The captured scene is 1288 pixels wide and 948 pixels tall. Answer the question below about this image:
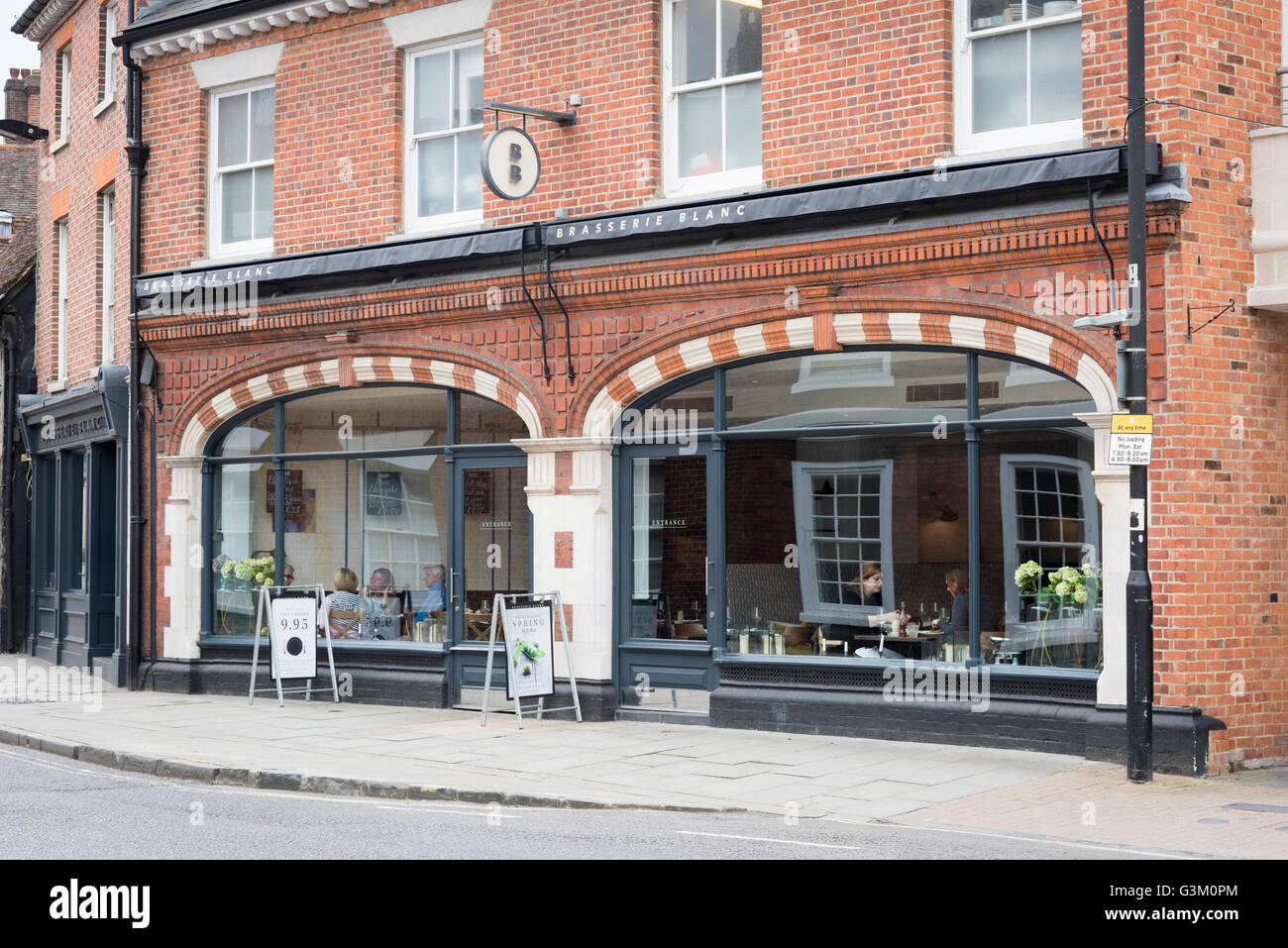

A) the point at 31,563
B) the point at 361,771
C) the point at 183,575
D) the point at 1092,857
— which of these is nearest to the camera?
Result: the point at 1092,857

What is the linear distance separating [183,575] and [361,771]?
7.17 meters

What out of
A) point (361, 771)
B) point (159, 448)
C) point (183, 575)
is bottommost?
point (361, 771)

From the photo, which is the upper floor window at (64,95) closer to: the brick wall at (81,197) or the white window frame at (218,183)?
the brick wall at (81,197)

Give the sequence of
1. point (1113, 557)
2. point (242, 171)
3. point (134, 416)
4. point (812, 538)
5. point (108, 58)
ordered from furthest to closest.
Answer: point (108, 58) < point (134, 416) < point (242, 171) < point (812, 538) < point (1113, 557)

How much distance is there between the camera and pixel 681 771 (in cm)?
1129

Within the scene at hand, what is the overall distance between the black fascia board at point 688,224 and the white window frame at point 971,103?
13.8 inches

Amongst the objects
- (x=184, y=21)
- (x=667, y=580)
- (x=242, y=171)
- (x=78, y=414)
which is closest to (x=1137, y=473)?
(x=667, y=580)

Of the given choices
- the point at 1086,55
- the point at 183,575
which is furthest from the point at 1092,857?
the point at 183,575

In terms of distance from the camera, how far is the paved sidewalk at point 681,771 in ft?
31.0

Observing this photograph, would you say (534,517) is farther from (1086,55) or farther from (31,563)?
(31,563)

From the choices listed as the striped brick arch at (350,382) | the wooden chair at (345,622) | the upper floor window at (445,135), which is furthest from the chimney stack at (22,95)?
the wooden chair at (345,622)

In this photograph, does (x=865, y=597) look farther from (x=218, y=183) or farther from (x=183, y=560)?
(x=218, y=183)

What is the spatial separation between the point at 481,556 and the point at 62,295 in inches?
372

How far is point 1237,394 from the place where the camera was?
11422 millimetres
